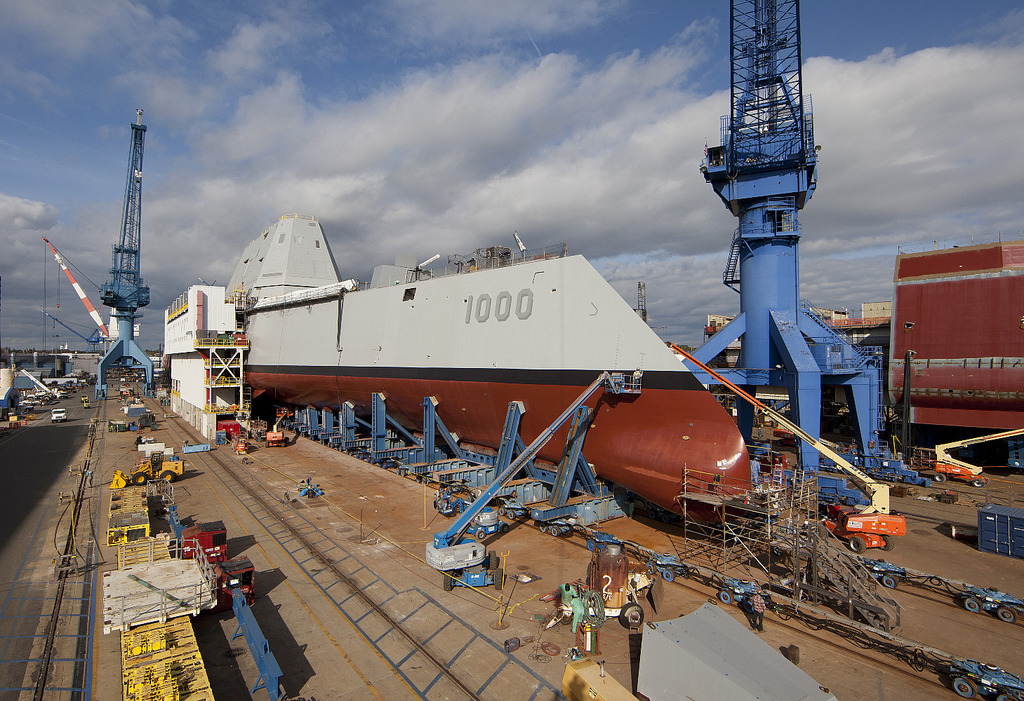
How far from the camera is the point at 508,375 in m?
20.8

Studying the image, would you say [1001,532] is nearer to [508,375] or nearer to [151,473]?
[508,375]

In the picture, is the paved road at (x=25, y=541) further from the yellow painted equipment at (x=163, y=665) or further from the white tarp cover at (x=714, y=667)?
the white tarp cover at (x=714, y=667)

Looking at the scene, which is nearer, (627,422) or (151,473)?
(627,422)

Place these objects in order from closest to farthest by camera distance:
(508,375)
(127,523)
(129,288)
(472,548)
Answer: (472,548), (127,523), (508,375), (129,288)

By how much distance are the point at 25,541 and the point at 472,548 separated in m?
15.7

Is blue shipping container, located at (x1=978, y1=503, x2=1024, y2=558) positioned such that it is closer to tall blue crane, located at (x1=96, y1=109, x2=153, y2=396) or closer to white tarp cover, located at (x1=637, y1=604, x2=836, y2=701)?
white tarp cover, located at (x1=637, y1=604, x2=836, y2=701)

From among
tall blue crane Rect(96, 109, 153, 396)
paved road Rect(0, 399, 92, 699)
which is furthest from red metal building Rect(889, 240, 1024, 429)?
tall blue crane Rect(96, 109, 153, 396)

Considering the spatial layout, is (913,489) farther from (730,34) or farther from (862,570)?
(730,34)

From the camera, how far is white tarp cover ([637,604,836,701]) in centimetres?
782

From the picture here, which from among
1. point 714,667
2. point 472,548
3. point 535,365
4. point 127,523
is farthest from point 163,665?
point 535,365

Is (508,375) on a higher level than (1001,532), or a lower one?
higher

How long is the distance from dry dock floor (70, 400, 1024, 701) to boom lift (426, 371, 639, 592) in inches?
18.8

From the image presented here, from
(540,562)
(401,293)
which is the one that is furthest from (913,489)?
(401,293)

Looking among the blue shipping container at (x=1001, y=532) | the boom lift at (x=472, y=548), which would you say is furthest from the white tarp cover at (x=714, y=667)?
the blue shipping container at (x=1001, y=532)
